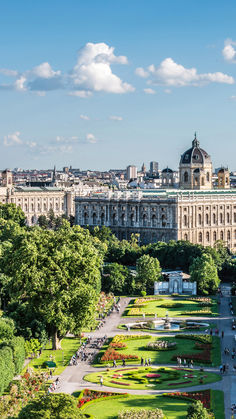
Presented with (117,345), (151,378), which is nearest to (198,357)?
(151,378)

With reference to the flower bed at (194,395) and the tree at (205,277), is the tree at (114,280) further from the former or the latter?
the flower bed at (194,395)

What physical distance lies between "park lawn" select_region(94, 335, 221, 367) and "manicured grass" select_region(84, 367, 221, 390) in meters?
3.08

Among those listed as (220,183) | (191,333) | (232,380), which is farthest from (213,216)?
(232,380)

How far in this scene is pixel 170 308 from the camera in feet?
295

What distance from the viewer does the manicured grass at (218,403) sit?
164 feet

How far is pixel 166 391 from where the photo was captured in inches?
2200

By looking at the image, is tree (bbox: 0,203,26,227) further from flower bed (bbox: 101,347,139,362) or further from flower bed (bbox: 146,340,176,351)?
flower bed (bbox: 101,347,139,362)

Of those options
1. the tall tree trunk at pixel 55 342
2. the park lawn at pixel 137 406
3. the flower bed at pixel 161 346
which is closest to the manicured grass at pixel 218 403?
the park lawn at pixel 137 406

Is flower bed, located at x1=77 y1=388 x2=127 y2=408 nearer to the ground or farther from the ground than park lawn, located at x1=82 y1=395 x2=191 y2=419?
farther from the ground

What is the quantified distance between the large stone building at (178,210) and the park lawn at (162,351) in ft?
230

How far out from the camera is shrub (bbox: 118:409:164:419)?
4891 cm

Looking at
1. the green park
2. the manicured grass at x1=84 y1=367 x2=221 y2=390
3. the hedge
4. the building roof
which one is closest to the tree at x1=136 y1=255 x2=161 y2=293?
the green park

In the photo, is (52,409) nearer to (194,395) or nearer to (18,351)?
(194,395)

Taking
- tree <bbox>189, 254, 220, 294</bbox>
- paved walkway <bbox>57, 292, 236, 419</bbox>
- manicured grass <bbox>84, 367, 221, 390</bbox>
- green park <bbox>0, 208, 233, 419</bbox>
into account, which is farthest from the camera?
tree <bbox>189, 254, 220, 294</bbox>
